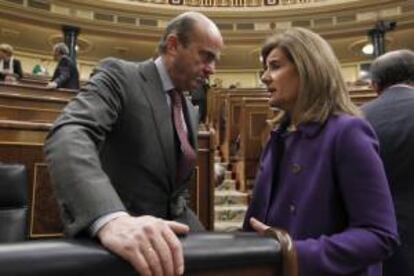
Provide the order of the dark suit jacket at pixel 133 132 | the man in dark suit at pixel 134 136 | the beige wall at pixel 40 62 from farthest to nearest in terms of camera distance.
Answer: the beige wall at pixel 40 62 < the dark suit jacket at pixel 133 132 < the man in dark suit at pixel 134 136

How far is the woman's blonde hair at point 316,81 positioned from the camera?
1036mm

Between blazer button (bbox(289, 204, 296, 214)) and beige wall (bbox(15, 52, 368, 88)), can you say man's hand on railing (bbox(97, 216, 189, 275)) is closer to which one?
blazer button (bbox(289, 204, 296, 214))

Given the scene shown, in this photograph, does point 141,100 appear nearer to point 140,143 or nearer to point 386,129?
point 140,143

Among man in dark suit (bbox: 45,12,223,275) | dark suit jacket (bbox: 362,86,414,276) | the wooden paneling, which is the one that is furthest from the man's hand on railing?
the wooden paneling

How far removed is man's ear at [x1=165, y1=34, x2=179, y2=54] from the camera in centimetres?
151

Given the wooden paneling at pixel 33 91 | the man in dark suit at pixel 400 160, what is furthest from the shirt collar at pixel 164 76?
the wooden paneling at pixel 33 91

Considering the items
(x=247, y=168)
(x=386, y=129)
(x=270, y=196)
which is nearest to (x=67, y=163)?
(x=270, y=196)

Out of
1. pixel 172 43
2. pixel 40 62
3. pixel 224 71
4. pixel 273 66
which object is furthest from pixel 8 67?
pixel 224 71

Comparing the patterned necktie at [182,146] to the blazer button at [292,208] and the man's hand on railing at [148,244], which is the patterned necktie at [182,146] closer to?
the blazer button at [292,208]

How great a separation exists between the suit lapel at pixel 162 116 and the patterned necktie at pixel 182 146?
0.11 ft

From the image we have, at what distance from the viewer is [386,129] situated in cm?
163

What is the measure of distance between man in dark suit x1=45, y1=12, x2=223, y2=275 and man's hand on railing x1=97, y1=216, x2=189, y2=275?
0.37 feet

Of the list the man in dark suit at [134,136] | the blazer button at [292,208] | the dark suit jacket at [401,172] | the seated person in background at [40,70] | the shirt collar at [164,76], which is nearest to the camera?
the man in dark suit at [134,136]

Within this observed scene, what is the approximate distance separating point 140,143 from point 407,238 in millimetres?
987
